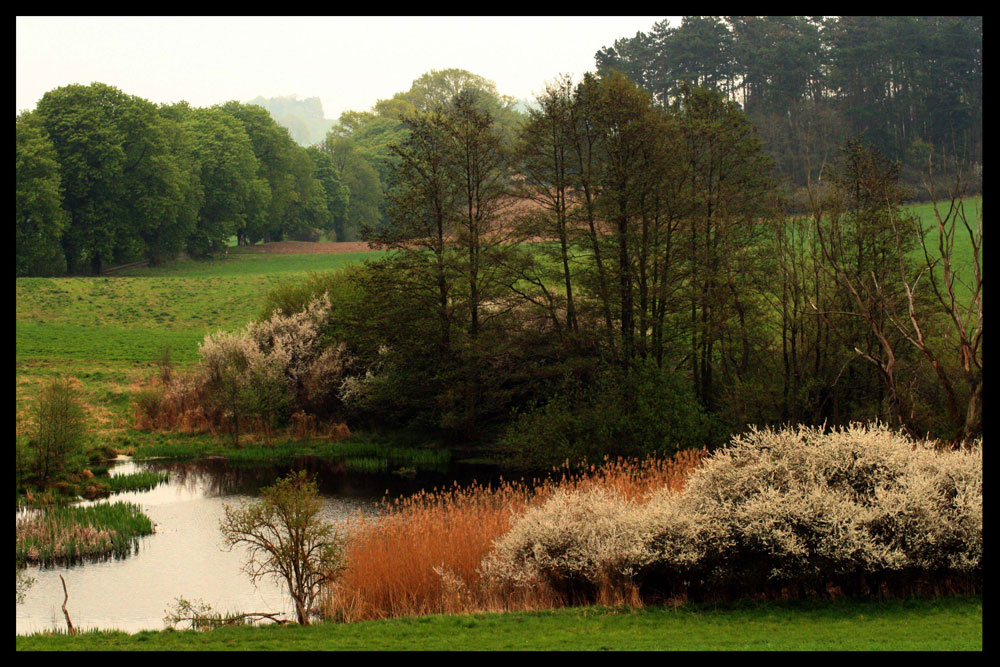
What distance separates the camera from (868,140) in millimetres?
54781

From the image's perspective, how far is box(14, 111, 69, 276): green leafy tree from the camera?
53.4m

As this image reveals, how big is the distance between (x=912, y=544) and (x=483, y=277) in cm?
2066

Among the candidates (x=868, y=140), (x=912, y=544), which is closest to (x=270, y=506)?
(x=912, y=544)

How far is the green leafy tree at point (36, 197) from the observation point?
175 ft

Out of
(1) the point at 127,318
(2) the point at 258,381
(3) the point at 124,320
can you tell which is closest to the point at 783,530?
(2) the point at 258,381

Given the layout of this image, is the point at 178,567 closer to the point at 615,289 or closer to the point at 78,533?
the point at 78,533

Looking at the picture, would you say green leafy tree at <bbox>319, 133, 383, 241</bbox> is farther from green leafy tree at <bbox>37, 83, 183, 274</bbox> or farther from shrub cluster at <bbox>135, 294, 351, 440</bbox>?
shrub cluster at <bbox>135, 294, 351, 440</bbox>

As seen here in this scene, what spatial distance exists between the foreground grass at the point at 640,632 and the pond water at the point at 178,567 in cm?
261

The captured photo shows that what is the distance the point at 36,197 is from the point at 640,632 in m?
52.6

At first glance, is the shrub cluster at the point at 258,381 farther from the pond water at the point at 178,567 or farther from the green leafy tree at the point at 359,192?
the green leafy tree at the point at 359,192

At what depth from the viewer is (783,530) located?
1144 centimetres

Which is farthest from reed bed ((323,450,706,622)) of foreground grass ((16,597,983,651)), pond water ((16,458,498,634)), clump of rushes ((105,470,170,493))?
clump of rushes ((105,470,170,493))

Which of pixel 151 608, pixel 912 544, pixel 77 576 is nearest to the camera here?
pixel 912 544

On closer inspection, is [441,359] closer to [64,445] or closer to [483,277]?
[483,277]
